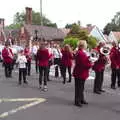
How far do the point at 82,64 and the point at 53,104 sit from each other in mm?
1391

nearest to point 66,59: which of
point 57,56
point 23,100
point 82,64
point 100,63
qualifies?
point 57,56

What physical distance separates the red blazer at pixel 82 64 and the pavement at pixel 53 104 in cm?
86

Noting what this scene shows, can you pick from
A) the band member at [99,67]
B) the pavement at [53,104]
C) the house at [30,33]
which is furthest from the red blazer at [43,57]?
the house at [30,33]

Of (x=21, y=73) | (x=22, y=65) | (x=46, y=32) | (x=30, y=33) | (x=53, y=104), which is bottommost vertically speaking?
(x=53, y=104)

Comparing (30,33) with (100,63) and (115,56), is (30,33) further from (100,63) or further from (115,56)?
(100,63)

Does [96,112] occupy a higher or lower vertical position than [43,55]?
lower

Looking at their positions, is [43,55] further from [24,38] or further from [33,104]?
[24,38]

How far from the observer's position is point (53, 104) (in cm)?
1309

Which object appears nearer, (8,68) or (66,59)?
(66,59)

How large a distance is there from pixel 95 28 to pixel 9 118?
87.5 meters

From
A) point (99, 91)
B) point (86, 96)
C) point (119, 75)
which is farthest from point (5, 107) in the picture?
point (119, 75)

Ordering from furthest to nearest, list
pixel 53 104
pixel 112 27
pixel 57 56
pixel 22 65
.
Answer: pixel 112 27 < pixel 57 56 < pixel 22 65 < pixel 53 104

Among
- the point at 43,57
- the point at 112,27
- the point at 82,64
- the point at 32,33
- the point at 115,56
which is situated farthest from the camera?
the point at 112,27

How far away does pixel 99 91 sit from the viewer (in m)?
16.0
